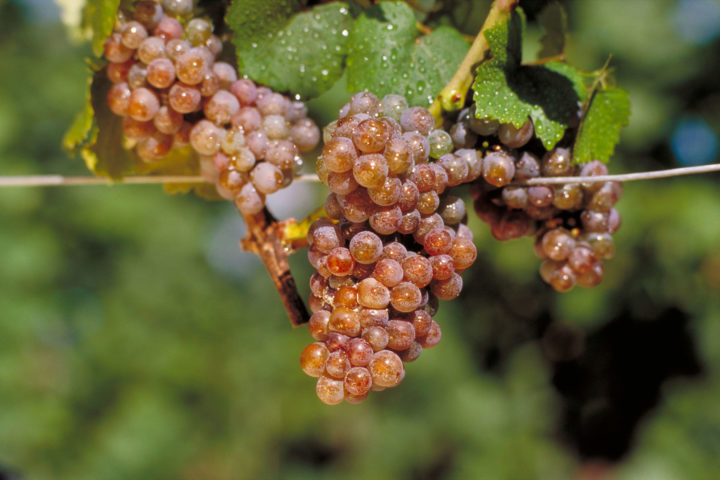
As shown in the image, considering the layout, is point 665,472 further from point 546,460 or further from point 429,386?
point 429,386

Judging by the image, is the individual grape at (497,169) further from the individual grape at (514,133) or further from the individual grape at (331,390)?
the individual grape at (331,390)

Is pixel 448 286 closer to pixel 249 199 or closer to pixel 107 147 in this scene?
pixel 249 199

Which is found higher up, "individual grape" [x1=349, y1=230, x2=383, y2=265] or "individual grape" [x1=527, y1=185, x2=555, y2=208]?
"individual grape" [x1=527, y1=185, x2=555, y2=208]

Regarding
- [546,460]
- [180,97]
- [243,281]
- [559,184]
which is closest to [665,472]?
[546,460]

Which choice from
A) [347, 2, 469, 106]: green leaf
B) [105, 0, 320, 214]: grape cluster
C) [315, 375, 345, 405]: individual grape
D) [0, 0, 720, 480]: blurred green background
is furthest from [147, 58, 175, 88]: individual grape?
[0, 0, 720, 480]: blurred green background

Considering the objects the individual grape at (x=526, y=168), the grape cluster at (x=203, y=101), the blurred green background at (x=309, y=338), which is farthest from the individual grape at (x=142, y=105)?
the blurred green background at (x=309, y=338)

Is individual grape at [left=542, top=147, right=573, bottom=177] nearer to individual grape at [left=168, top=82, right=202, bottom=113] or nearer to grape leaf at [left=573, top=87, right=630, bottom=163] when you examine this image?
grape leaf at [left=573, top=87, right=630, bottom=163]
